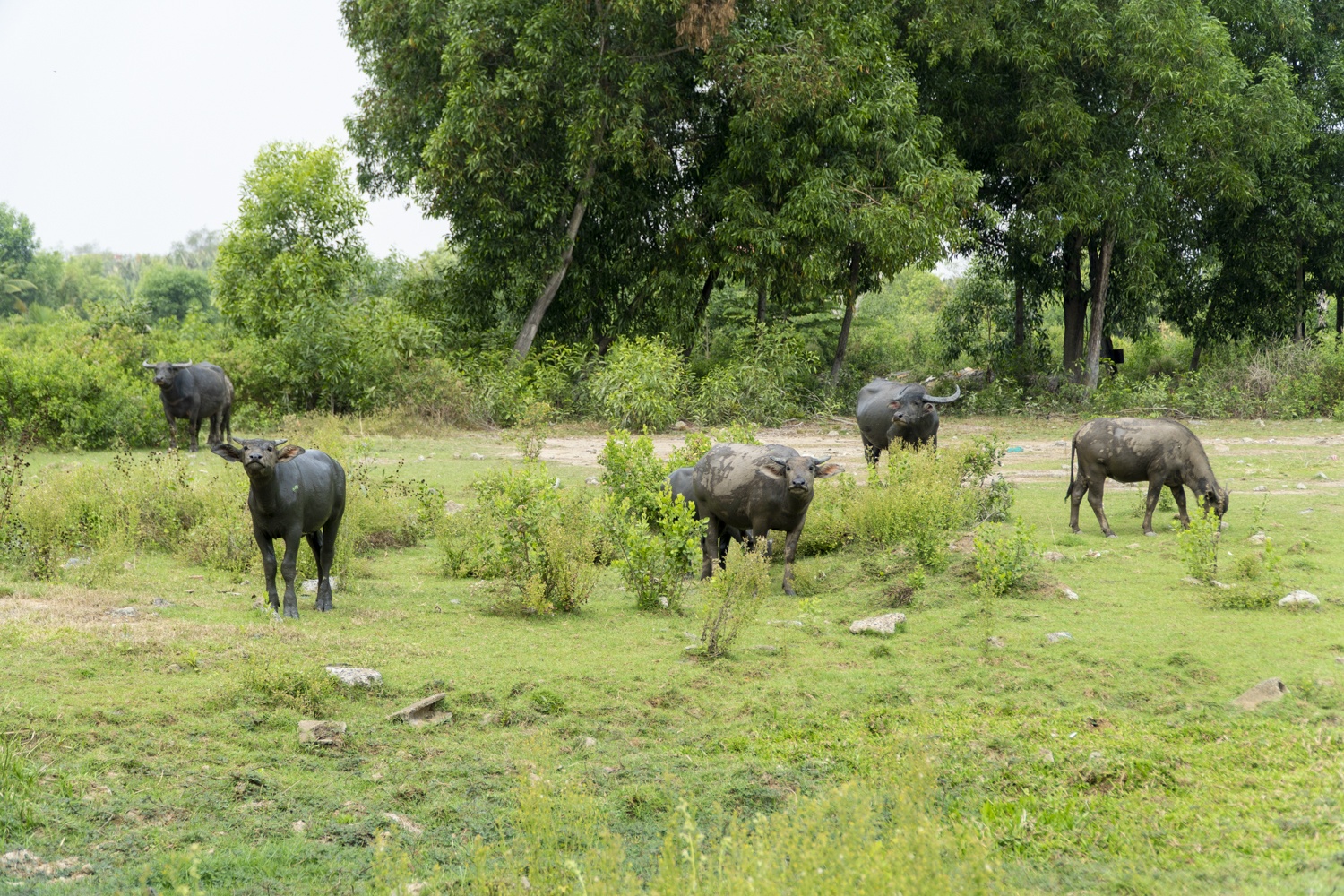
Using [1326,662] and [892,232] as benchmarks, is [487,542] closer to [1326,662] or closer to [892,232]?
[1326,662]

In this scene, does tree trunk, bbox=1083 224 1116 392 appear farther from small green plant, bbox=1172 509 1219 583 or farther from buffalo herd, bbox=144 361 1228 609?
small green plant, bbox=1172 509 1219 583

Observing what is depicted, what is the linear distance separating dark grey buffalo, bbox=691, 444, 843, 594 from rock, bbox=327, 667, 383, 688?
347cm

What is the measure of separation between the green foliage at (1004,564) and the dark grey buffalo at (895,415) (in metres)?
3.66

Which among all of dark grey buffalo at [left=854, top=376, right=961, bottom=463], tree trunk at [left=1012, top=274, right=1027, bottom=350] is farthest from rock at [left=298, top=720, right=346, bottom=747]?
tree trunk at [left=1012, top=274, right=1027, bottom=350]

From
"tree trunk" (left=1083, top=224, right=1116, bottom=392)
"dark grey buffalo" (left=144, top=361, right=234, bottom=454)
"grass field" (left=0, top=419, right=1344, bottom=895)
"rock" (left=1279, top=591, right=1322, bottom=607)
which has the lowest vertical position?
"grass field" (left=0, top=419, right=1344, bottom=895)

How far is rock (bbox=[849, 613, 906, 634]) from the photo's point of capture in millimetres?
8055

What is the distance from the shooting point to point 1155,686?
6.71 meters

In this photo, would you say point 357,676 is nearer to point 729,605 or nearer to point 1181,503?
point 729,605

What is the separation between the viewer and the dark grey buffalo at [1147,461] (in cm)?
1081

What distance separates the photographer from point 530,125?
22984 millimetres

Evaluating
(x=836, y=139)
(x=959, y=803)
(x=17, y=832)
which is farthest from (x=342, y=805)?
(x=836, y=139)

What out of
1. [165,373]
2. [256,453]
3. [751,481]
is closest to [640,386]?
[165,373]

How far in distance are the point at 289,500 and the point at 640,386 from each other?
46.0 ft

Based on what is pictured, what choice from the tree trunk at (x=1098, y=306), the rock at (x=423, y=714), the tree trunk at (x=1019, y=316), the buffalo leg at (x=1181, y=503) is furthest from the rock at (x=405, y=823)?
the tree trunk at (x=1019, y=316)
